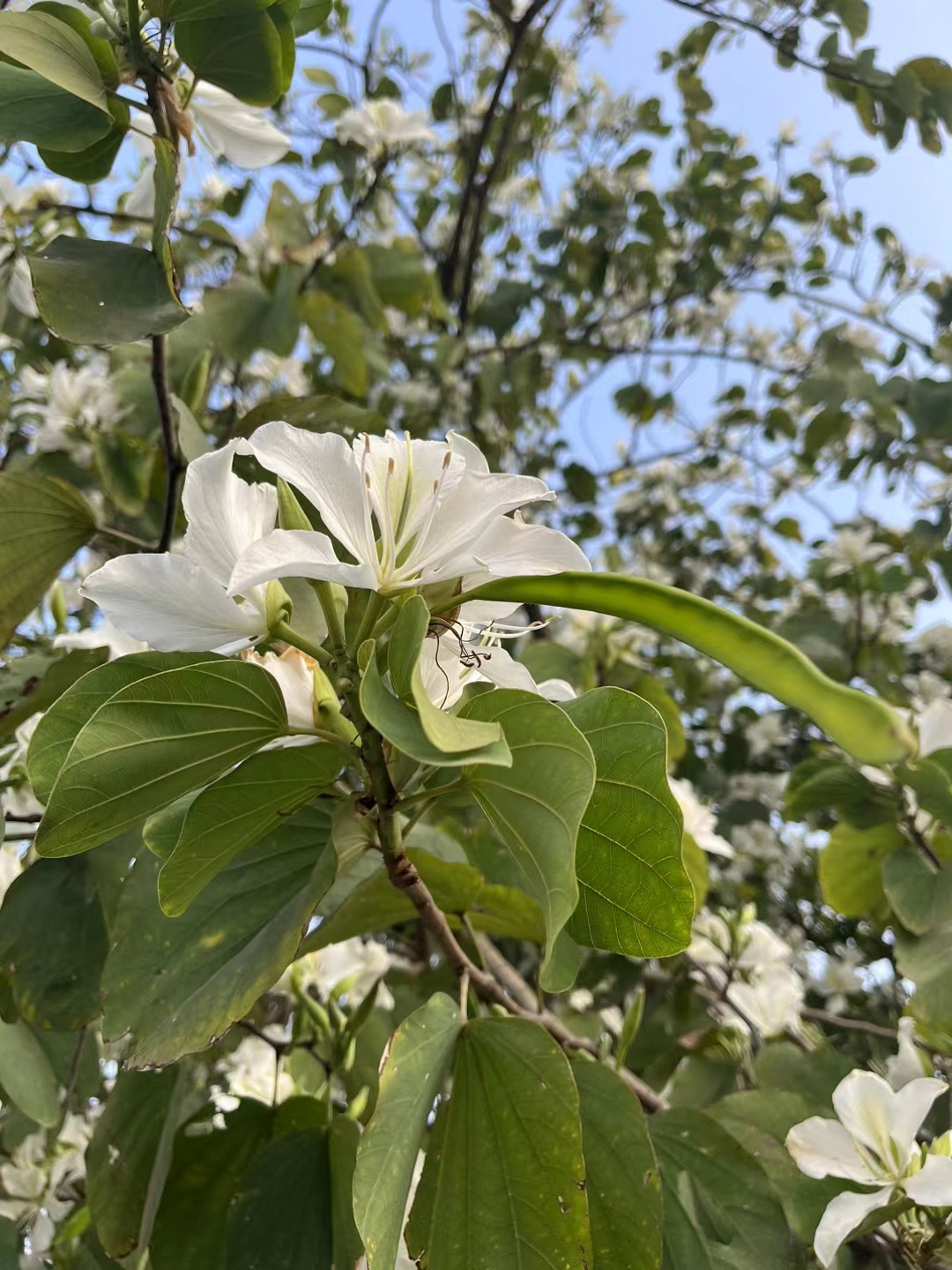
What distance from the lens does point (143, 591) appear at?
522mm

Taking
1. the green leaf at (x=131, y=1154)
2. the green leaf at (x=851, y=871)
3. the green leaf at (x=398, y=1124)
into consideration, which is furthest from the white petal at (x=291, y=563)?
the green leaf at (x=851, y=871)

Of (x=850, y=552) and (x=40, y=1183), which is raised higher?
(x=850, y=552)

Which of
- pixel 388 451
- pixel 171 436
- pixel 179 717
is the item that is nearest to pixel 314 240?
pixel 171 436

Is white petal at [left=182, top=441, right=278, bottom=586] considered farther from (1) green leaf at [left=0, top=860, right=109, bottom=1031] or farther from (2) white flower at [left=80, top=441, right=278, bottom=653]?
(1) green leaf at [left=0, top=860, right=109, bottom=1031]

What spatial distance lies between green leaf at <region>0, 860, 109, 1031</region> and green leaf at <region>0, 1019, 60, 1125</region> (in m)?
0.06

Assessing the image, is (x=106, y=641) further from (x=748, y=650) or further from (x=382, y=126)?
(x=382, y=126)

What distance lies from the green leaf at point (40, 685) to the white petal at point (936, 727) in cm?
89

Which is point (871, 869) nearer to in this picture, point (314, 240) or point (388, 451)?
point (388, 451)

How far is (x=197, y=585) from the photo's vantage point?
52 centimetres

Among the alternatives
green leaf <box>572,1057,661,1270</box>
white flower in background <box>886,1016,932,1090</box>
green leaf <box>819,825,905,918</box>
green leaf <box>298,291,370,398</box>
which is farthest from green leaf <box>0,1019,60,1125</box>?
green leaf <box>298,291,370,398</box>

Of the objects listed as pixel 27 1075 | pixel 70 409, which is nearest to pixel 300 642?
pixel 27 1075

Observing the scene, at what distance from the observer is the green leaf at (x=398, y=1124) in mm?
487

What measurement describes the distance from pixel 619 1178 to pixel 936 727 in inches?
26.5

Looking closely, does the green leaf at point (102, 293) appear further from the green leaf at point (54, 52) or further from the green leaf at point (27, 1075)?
the green leaf at point (27, 1075)
